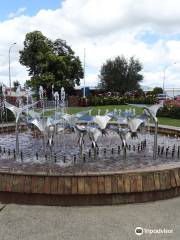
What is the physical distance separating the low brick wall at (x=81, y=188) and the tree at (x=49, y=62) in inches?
1384

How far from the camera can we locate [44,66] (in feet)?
132

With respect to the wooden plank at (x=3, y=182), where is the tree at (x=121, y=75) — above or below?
above

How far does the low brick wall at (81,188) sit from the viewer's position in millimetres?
4602

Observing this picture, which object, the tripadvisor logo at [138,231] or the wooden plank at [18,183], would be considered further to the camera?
the wooden plank at [18,183]

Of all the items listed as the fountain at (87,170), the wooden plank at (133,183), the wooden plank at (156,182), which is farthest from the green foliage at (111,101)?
the wooden plank at (133,183)

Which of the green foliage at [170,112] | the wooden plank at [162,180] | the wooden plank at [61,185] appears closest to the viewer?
the wooden plank at [61,185]

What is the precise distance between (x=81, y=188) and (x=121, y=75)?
46595 millimetres

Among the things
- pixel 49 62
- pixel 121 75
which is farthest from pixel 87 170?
pixel 121 75

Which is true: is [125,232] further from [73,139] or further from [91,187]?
[73,139]

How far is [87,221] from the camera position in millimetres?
4145

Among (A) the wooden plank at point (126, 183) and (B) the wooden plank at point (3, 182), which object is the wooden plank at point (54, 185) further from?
(A) the wooden plank at point (126, 183)

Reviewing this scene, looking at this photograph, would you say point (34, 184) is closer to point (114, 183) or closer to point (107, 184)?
point (107, 184)

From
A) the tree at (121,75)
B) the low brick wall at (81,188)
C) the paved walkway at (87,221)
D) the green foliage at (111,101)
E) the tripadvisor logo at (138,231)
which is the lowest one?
the tripadvisor logo at (138,231)

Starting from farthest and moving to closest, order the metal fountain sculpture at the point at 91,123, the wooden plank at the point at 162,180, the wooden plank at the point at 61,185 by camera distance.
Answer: the metal fountain sculpture at the point at 91,123
the wooden plank at the point at 162,180
the wooden plank at the point at 61,185
